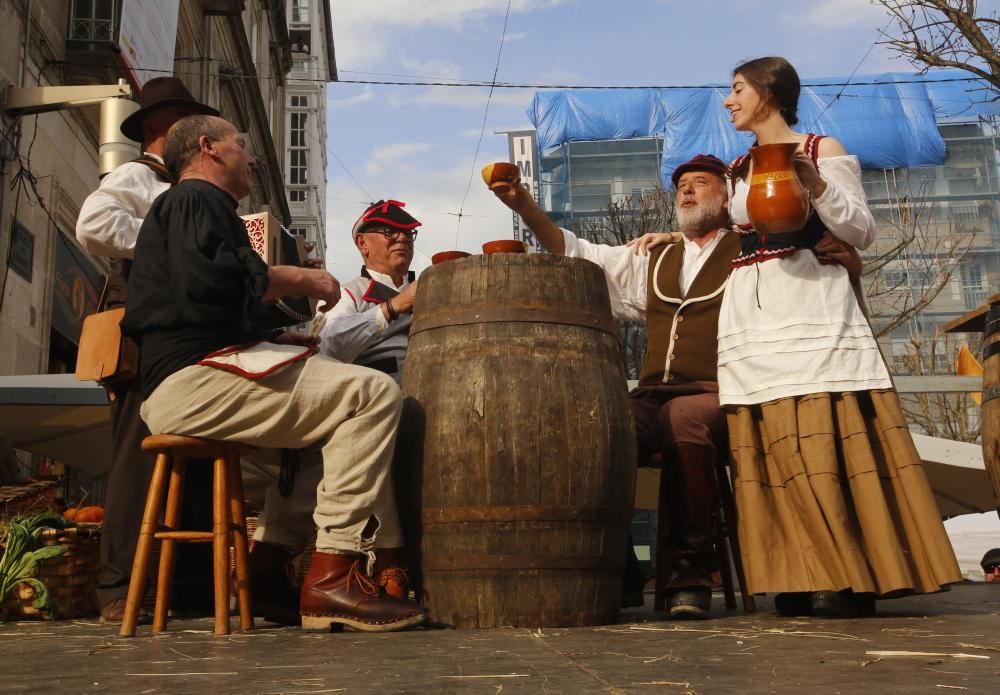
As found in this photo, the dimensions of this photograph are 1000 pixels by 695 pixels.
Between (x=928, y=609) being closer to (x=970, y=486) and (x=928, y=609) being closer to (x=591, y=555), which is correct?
(x=591, y=555)

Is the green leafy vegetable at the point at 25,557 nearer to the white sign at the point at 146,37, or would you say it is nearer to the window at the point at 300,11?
the white sign at the point at 146,37

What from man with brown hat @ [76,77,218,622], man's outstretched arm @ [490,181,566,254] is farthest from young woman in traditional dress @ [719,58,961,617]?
man with brown hat @ [76,77,218,622]

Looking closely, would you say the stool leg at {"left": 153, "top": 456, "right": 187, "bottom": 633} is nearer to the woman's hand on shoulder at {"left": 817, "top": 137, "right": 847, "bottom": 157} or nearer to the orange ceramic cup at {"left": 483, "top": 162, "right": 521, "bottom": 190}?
the orange ceramic cup at {"left": 483, "top": 162, "right": 521, "bottom": 190}

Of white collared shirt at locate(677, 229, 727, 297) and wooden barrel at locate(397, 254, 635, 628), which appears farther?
white collared shirt at locate(677, 229, 727, 297)

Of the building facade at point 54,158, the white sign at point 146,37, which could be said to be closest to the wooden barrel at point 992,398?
the building facade at point 54,158

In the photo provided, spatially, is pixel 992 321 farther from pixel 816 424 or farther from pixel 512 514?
pixel 512 514

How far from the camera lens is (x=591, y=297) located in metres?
3.75

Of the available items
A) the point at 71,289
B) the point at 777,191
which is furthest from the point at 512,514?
the point at 71,289

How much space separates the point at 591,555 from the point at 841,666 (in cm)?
133

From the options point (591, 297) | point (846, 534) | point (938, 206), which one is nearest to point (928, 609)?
point (846, 534)

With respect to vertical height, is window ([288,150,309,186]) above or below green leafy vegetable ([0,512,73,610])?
above

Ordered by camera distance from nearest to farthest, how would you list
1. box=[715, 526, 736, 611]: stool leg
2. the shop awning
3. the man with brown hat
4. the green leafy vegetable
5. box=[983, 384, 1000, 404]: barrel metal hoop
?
the man with brown hat → the green leafy vegetable → box=[715, 526, 736, 611]: stool leg → box=[983, 384, 1000, 404]: barrel metal hoop → the shop awning

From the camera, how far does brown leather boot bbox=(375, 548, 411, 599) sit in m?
3.57

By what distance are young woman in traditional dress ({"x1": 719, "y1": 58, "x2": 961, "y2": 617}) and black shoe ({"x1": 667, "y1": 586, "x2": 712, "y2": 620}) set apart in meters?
0.19
